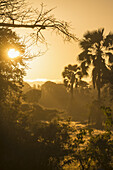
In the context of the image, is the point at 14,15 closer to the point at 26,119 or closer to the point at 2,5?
the point at 2,5

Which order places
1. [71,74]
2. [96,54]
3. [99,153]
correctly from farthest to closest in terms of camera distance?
[71,74] < [96,54] < [99,153]

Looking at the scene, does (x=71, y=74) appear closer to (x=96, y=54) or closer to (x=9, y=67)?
(x=96, y=54)

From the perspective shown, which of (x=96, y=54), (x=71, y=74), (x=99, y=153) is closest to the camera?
(x=99, y=153)

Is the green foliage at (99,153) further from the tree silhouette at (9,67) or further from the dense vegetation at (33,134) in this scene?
the tree silhouette at (9,67)

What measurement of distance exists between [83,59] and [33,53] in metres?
23.3

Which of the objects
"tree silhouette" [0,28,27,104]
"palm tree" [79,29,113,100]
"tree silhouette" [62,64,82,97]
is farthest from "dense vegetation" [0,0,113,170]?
"tree silhouette" [62,64,82,97]

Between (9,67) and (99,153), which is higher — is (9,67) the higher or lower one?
the higher one

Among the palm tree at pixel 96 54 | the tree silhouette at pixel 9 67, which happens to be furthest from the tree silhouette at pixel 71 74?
the tree silhouette at pixel 9 67

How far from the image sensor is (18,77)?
12.4m

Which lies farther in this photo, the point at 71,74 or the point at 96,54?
the point at 71,74

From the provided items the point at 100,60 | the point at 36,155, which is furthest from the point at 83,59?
the point at 36,155

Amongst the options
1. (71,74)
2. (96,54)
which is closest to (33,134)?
(96,54)

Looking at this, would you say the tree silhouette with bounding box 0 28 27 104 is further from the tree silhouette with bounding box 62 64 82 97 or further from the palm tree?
the tree silhouette with bounding box 62 64 82 97

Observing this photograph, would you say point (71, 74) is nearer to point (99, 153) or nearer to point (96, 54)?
point (96, 54)
